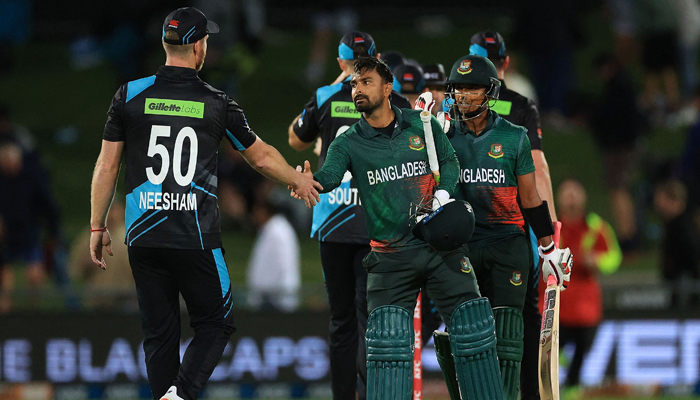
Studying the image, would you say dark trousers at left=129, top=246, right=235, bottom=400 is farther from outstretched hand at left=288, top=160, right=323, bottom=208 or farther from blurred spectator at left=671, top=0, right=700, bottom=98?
blurred spectator at left=671, top=0, right=700, bottom=98

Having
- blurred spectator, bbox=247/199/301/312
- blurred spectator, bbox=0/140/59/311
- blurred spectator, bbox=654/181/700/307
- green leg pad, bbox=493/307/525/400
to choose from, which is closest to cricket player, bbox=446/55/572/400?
green leg pad, bbox=493/307/525/400

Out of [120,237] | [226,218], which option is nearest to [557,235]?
[120,237]

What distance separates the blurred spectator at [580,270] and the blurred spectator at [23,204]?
6141mm

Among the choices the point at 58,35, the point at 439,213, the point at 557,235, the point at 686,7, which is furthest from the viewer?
the point at 58,35

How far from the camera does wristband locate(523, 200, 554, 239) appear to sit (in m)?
6.54

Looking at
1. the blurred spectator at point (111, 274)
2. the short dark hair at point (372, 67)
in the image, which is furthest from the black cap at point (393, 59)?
the blurred spectator at point (111, 274)

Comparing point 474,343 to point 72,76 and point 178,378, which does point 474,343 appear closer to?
point 178,378

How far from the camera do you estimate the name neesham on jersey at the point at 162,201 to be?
246 inches

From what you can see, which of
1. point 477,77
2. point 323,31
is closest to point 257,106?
point 323,31

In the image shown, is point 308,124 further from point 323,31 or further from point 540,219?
point 323,31

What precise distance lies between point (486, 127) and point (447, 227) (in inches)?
38.2

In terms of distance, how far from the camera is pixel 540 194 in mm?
7078

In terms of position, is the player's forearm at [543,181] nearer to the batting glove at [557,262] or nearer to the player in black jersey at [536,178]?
the player in black jersey at [536,178]

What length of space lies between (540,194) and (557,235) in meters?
0.30
